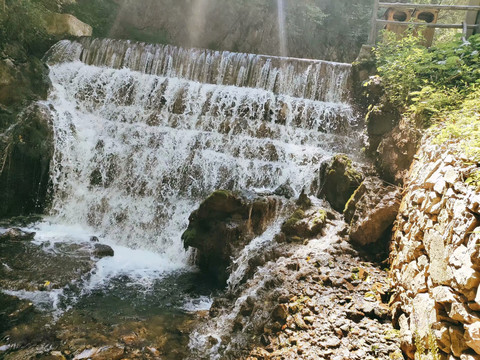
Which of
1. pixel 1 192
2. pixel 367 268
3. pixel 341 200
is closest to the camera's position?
pixel 367 268

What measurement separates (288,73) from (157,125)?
4769 mm

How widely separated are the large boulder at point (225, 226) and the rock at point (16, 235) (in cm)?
363

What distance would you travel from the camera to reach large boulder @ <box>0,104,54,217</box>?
8.16 metres

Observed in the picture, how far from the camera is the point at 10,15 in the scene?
9.97m

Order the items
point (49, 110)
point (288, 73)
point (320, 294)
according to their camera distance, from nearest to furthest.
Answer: point (320, 294)
point (49, 110)
point (288, 73)

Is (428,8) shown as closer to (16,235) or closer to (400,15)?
(400,15)

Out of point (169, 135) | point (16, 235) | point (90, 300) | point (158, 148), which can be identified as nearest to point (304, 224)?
point (90, 300)

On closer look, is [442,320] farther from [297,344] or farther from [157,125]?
[157,125]

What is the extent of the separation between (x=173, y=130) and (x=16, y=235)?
485cm

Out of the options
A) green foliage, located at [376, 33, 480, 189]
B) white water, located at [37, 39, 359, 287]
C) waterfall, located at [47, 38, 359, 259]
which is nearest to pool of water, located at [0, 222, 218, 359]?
white water, located at [37, 39, 359, 287]

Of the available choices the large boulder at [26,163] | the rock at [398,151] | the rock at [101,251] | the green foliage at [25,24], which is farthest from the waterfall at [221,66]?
the rock at [101,251]

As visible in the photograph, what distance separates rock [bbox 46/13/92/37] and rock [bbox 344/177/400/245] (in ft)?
44.5

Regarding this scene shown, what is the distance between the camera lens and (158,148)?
30.5ft

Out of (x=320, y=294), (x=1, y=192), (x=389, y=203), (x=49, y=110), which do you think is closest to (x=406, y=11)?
(x=389, y=203)
